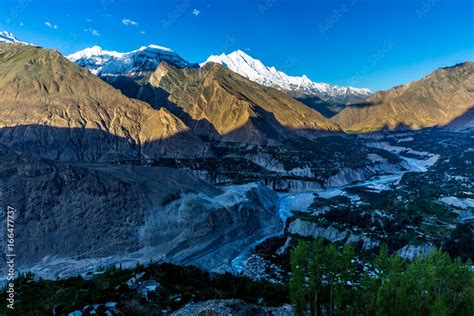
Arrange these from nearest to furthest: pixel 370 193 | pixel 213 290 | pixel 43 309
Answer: pixel 43 309 → pixel 213 290 → pixel 370 193

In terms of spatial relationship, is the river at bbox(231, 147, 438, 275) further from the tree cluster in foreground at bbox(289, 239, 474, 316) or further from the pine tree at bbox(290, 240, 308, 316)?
the tree cluster in foreground at bbox(289, 239, 474, 316)

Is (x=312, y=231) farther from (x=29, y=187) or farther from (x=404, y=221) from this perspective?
(x=29, y=187)

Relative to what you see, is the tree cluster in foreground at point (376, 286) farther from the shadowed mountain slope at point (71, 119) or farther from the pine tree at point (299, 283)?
the shadowed mountain slope at point (71, 119)

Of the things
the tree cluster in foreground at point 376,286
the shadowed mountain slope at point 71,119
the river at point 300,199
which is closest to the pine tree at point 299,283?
the tree cluster in foreground at point 376,286

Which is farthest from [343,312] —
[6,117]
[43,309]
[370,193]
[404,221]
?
[6,117]

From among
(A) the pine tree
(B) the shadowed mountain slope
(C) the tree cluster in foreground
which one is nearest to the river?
(A) the pine tree

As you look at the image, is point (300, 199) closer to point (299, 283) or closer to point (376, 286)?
point (299, 283)

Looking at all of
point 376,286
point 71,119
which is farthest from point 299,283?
point 71,119

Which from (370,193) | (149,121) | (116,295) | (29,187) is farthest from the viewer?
(149,121)

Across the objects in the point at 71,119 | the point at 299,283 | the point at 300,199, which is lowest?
the point at 300,199
